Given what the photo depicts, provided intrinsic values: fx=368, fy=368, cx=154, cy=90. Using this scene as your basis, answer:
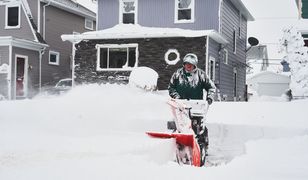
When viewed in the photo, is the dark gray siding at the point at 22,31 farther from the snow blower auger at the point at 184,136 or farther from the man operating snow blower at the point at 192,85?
the snow blower auger at the point at 184,136

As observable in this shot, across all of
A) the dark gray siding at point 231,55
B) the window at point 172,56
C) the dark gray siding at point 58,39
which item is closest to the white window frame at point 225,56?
the dark gray siding at point 231,55

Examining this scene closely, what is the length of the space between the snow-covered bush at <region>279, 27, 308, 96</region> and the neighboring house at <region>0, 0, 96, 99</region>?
14.6m

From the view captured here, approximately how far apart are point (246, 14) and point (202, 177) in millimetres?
23652

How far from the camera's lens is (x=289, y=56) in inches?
792

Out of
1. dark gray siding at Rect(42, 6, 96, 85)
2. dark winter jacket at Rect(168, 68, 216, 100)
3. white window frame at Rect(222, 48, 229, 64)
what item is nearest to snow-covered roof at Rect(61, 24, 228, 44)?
white window frame at Rect(222, 48, 229, 64)

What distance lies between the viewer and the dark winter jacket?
6.13 metres

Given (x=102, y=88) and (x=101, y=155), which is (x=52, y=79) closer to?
(x=102, y=88)

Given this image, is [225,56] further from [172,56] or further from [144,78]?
[144,78]

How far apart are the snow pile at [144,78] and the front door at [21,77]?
8284mm

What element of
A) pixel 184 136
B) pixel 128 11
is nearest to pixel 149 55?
pixel 128 11

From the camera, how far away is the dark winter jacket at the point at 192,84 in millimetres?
6129

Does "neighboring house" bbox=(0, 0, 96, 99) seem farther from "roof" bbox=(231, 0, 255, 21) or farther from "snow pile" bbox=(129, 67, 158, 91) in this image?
"roof" bbox=(231, 0, 255, 21)

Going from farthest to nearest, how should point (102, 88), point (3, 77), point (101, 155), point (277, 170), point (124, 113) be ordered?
point (3, 77) → point (102, 88) → point (124, 113) → point (101, 155) → point (277, 170)

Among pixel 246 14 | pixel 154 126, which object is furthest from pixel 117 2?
pixel 154 126
